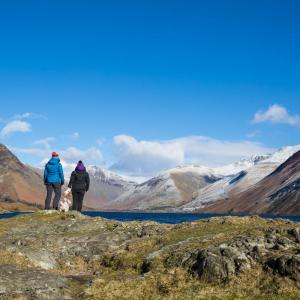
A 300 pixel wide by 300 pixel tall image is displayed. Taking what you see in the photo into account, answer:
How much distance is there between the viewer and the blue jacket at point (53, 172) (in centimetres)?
3444

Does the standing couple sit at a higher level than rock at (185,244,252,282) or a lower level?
higher

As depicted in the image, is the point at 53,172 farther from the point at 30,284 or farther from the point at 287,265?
the point at 287,265

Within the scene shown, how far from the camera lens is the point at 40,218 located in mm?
31672

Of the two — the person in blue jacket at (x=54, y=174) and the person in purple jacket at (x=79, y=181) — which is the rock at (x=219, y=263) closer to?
the person in blue jacket at (x=54, y=174)

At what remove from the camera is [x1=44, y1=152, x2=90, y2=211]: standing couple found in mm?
34531

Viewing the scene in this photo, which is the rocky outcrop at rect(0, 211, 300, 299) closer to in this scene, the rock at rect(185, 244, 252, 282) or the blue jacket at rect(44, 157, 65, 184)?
the rock at rect(185, 244, 252, 282)

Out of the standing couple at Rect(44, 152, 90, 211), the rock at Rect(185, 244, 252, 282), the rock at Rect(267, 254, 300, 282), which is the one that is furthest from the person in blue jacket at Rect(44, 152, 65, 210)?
the rock at Rect(267, 254, 300, 282)

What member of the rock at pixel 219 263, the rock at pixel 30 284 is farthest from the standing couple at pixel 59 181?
the rock at pixel 219 263

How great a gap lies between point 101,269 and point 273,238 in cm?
807

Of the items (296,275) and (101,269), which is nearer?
(296,275)

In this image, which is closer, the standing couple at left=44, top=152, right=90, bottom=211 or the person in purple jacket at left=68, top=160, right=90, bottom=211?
the standing couple at left=44, top=152, right=90, bottom=211

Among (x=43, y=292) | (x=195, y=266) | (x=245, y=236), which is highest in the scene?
(x=245, y=236)

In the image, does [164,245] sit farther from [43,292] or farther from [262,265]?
[43,292]

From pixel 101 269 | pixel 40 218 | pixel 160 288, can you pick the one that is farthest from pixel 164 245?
pixel 40 218
